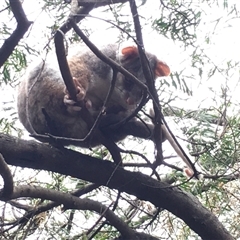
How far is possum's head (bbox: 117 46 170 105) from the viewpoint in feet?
6.35

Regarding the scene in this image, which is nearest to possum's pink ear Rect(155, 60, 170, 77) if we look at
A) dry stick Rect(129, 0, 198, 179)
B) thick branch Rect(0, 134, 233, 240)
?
dry stick Rect(129, 0, 198, 179)

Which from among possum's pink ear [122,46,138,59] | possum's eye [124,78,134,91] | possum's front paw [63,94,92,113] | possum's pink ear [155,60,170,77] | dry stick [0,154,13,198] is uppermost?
possum's pink ear [155,60,170,77]

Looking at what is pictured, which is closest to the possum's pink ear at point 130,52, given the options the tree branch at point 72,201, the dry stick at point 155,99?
the dry stick at point 155,99

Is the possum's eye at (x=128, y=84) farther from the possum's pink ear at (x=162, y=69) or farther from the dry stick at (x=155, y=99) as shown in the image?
the dry stick at (x=155, y=99)

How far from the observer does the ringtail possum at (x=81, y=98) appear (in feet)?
5.67

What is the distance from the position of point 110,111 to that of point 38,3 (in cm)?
56

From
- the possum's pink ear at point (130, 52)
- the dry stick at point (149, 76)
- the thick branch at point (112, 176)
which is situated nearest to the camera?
the dry stick at point (149, 76)

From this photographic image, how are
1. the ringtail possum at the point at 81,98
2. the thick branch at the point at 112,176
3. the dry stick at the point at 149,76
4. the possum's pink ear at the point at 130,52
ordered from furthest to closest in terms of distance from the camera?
the possum's pink ear at the point at 130,52 < the ringtail possum at the point at 81,98 < the thick branch at the point at 112,176 < the dry stick at the point at 149,76

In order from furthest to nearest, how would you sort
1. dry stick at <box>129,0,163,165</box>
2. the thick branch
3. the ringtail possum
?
the ringtail possum < the thick branch < dry stick at <box>129,0,163,165</box>

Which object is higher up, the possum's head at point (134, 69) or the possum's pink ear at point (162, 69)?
the possum's pink ear at point (162, 69)

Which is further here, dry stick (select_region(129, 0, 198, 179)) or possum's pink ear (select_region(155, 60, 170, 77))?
possum's pink ear (select_region(155, 60, 170, 77))

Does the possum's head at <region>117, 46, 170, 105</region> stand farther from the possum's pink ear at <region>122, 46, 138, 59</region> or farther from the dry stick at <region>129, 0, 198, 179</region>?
the dry stick at <region>129, 0, 198, 179</region>

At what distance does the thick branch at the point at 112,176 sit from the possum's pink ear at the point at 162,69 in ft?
1.69

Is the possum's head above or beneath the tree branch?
above
